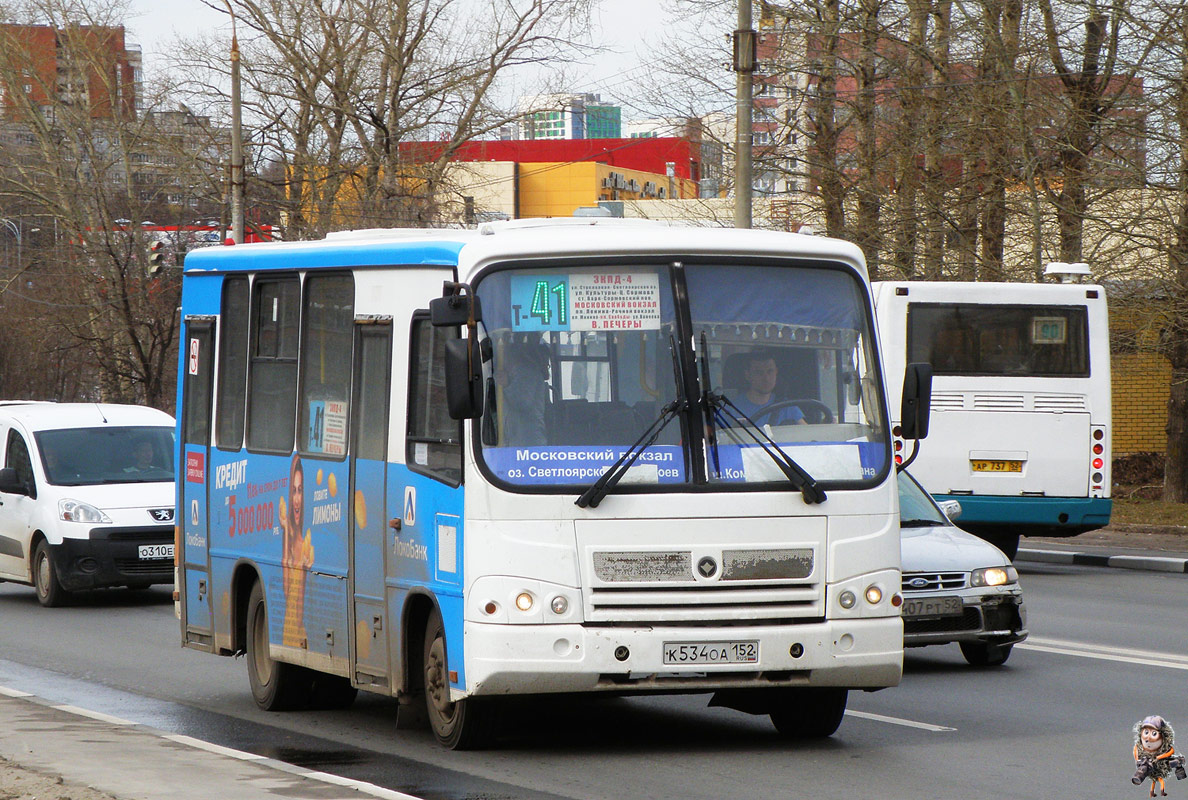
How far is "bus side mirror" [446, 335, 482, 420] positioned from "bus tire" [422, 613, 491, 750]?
1093 mm

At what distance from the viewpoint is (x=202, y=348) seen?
11.6 m

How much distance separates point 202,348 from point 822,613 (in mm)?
4936

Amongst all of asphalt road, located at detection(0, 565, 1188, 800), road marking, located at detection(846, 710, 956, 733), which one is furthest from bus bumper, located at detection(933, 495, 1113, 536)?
road marking, located at detection(846, 710, 956, 733)

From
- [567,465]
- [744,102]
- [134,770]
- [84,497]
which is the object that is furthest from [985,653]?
[744,102]

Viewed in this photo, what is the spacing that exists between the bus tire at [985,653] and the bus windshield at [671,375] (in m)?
4.04

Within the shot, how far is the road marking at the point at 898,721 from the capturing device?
9.64m

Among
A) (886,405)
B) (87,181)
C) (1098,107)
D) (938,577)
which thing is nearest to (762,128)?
(1098,107)

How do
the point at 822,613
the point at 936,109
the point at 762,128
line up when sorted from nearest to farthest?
the point at 822,613 → the point at 936,109 → the point at 762,128

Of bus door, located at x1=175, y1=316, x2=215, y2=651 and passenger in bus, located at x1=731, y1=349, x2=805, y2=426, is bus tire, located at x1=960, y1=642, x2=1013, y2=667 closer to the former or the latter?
passenger in bus, located at x1=731, y1=349, x2=805, y2=426

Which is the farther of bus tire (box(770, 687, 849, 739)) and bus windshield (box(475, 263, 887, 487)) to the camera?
bus tire (box(770, 687, 849, 739))

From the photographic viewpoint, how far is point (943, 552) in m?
12.2

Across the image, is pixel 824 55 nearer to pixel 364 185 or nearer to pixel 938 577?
pixel 364 185

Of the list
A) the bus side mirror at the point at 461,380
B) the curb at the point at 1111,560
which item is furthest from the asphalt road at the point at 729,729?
the curb at the point at 1111,560

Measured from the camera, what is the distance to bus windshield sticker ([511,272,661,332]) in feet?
28.0
